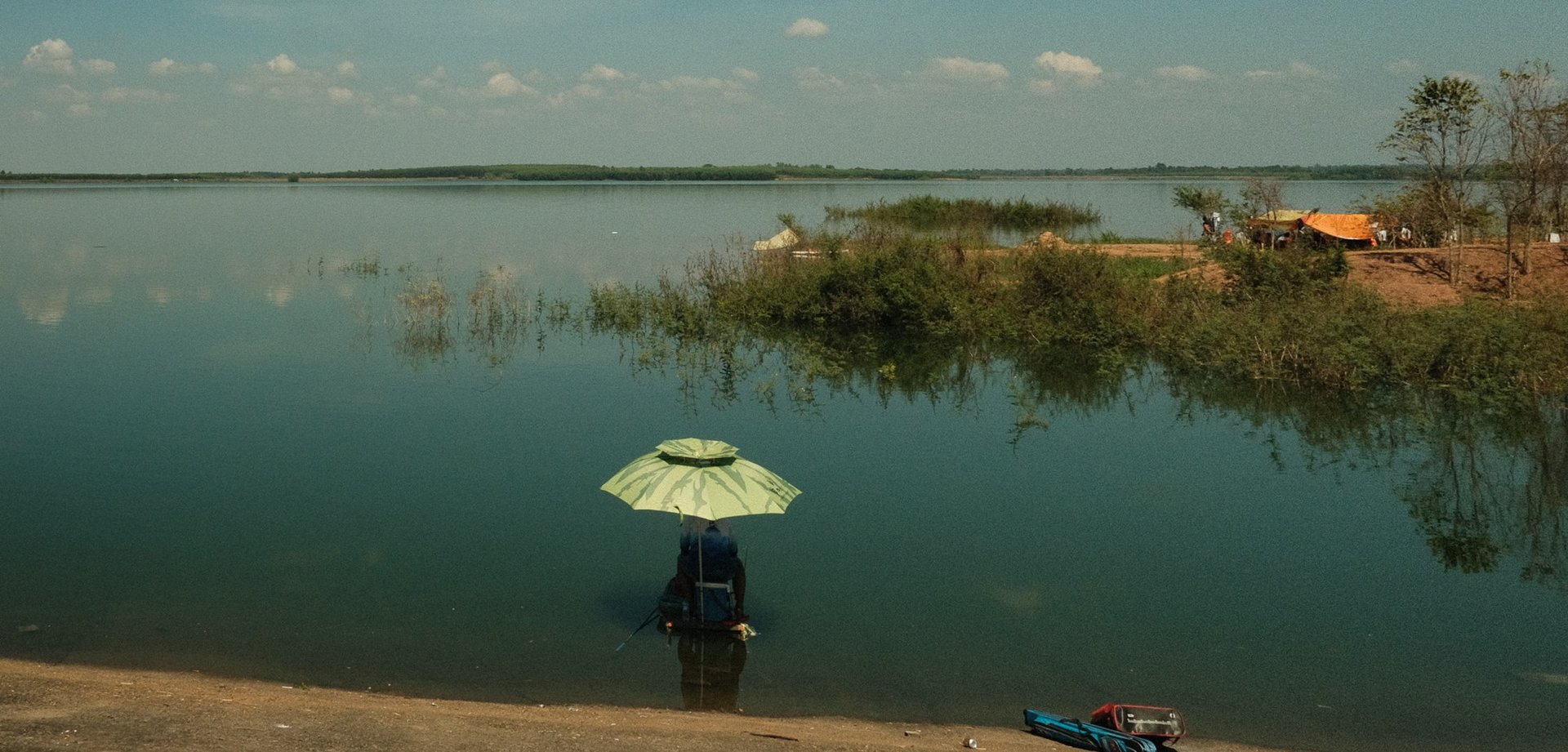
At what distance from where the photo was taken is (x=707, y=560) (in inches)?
392

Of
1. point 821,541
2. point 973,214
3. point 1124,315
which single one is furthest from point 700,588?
point 973,214

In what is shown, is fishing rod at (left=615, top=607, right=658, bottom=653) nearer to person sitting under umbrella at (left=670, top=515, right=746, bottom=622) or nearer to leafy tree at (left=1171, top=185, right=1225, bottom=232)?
person sitting under umbrella at (left=670, top=515, right=746, bottom=622)

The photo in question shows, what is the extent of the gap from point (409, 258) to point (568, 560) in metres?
35.5

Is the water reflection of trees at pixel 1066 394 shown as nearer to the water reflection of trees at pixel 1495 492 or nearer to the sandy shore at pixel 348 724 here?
the water reflection of trees at pixel 1495 492

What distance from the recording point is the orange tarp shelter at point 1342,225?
33.3m

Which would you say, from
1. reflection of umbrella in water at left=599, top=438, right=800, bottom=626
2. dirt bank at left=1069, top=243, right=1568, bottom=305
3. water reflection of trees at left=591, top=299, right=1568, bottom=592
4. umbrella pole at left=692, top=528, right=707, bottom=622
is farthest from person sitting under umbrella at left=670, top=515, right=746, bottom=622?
dirt bank at left=1069, top=243, right=1568, bottom=305

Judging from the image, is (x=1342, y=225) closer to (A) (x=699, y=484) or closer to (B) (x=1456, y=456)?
(B) (x=1456, y=456)

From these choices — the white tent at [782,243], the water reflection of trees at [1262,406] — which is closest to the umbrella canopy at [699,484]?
the water reflection of trees at [1262,406]

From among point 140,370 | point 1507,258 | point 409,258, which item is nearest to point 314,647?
point 140,370

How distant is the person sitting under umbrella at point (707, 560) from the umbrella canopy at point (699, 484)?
0.59 metres

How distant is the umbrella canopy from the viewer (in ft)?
29.7

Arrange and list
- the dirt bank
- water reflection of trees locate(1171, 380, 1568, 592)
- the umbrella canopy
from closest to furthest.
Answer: the umbrella canopy < water reflection of trees locate(1171, 380, 1568, 592) < the dirt bank

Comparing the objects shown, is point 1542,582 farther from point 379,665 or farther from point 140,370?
point 140,370

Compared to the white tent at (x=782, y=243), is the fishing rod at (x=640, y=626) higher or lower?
lower
